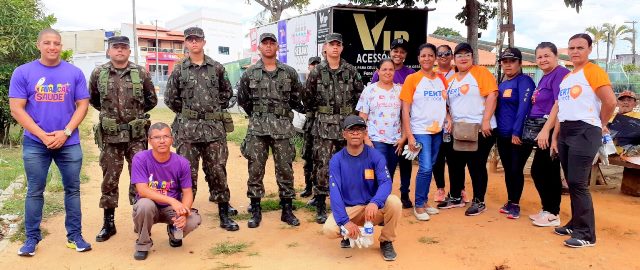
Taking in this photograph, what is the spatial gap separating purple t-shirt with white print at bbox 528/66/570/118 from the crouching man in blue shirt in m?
1.65

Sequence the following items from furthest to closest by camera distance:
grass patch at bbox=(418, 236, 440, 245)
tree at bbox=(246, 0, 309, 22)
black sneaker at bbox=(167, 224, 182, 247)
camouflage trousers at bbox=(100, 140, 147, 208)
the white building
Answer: the white building
tree at bbox=(246, 0, 309, 22)
camouflage trousers at bbox=(100, 140, 147, 208)
grass patch at bbox=(418, 236, 440, 245)
black sneaker at bbox=(167, 224, 182, 247)

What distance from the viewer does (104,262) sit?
3.93 meters

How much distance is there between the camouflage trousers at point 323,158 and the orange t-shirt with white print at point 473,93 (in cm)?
122

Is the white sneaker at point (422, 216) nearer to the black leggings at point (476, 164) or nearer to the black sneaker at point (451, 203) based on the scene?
the black sneaker at point (451, 203)

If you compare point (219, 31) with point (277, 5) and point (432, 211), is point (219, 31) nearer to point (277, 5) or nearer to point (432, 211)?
point (277, 5)

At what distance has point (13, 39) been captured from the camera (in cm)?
918

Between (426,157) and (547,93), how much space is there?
124 centimetres

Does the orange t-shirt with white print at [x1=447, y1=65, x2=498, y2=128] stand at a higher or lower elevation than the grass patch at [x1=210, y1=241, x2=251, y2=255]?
higher

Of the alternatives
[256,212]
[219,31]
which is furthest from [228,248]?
[219,31]

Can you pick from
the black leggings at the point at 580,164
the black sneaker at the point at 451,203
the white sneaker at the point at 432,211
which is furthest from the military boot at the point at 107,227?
the black leggings at the point at 580,164

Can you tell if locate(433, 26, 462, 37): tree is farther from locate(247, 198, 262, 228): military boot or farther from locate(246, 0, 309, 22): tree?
locate(247, 198, 262, 228): military boot

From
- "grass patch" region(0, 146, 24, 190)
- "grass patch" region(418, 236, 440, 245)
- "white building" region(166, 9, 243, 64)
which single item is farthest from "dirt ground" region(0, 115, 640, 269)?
"white building" region(166, 9, 243, 64)

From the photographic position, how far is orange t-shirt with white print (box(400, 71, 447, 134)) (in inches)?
190

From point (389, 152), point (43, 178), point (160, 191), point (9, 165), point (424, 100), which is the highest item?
point (424, 100)
